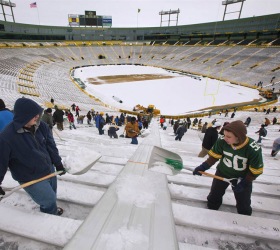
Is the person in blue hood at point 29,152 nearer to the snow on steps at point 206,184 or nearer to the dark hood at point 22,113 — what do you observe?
the dark hood at point 22,113

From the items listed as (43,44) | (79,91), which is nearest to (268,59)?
(79,91)

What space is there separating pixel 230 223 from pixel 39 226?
1.86 meters

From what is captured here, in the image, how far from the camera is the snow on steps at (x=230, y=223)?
174cm

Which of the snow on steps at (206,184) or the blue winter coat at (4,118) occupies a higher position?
the blue winter coat at (4,118)

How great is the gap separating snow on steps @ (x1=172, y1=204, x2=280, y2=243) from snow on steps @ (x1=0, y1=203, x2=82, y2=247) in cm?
107

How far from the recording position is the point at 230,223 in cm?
185

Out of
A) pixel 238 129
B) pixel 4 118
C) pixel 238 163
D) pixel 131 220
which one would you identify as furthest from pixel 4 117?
pixel 238 163

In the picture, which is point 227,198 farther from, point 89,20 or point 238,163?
point 89,20

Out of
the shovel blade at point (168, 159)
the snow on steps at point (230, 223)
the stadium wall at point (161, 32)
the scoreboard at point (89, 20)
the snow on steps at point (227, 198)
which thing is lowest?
the snow on steps at point (227, 198)

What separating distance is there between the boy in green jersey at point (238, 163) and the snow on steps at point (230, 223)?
26 cm


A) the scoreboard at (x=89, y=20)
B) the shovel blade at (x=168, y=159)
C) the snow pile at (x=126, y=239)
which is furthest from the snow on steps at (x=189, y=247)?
the scoreboard at (x=89, y=20)

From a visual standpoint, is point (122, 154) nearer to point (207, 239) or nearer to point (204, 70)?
point (207, 239)

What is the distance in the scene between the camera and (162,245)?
1.39 meters

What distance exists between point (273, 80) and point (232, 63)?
10027 mm
